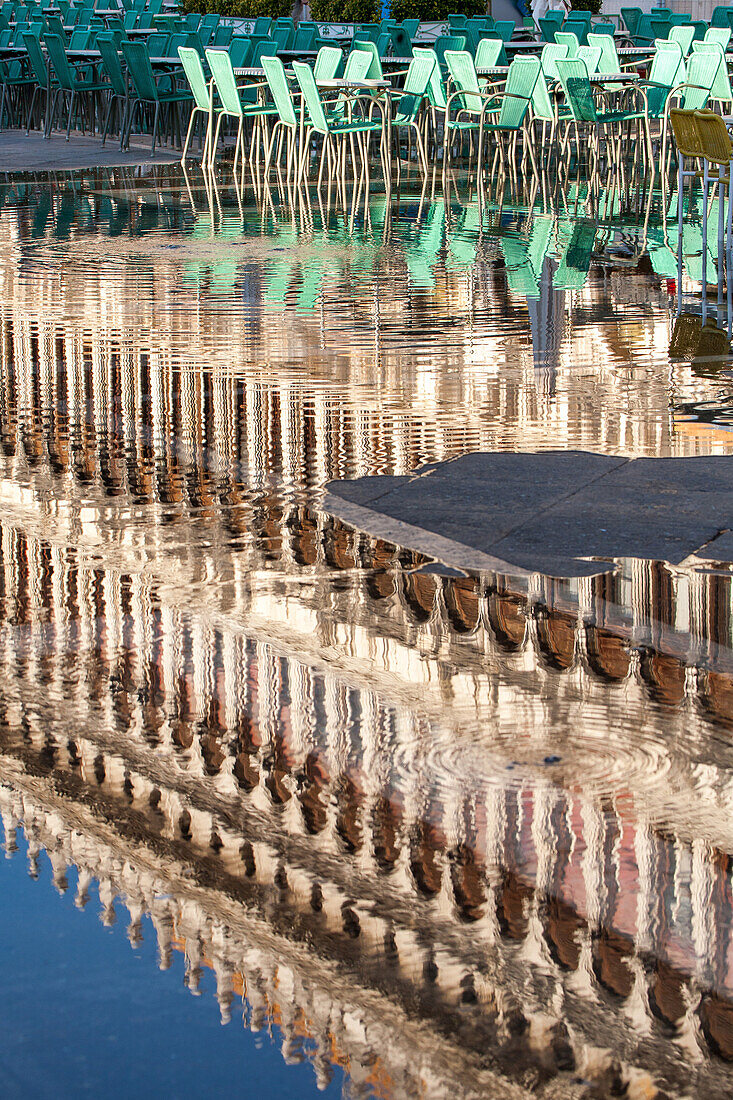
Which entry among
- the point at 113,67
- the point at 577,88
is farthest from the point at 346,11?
the point at 577,88

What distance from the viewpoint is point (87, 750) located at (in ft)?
9.21

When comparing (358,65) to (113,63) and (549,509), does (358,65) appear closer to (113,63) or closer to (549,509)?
(113,63)

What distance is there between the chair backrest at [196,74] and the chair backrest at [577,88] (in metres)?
3.42

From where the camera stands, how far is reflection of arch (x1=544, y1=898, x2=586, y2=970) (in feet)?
7.05

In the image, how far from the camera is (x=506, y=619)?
3416 mm

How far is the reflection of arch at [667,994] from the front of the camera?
79.0 inches

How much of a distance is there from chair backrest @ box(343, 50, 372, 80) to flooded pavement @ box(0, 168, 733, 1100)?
7.67 m

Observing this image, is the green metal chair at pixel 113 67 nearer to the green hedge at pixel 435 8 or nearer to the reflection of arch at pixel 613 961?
the green hedge at pixel 435 8

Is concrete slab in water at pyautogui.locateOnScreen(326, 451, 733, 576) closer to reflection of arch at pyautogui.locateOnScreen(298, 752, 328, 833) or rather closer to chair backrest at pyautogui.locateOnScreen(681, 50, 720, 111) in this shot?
reflection of arch at pyautogui.locateOnScreen(298, 752, 328, 833)

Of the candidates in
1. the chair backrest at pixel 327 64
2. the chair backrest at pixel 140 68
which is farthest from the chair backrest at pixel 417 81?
the chair backrest at pixel 140 68

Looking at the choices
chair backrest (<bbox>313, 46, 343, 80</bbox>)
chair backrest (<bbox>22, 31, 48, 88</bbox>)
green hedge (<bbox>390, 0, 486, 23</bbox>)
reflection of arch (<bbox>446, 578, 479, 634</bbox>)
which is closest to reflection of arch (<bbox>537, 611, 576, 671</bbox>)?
reflection of arch (<bbox>446, 578, 479, 634</bbox>)

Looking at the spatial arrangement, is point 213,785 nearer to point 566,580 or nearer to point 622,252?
point 566,580

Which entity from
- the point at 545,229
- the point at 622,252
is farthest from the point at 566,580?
the point at 545,229

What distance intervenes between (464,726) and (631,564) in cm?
100
